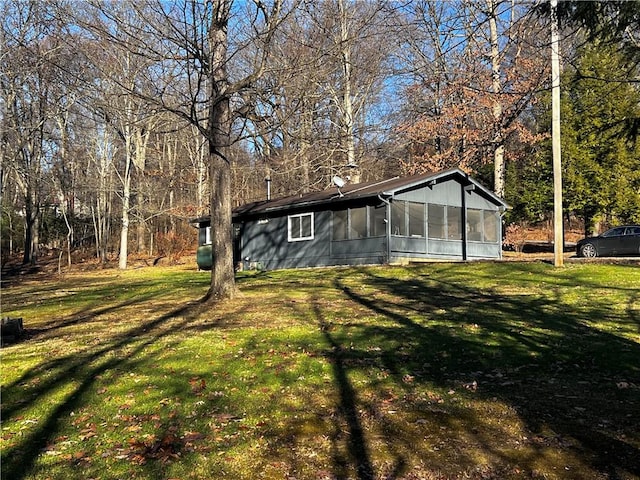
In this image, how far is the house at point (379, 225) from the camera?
65.2ft

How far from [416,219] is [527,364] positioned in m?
14.5

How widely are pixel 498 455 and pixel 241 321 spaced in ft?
19.1

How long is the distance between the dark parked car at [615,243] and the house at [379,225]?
366cm

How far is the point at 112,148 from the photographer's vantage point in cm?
3234

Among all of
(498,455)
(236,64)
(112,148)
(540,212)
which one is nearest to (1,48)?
(236,64)

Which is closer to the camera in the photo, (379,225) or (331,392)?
(331,392)

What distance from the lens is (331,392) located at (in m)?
5.52

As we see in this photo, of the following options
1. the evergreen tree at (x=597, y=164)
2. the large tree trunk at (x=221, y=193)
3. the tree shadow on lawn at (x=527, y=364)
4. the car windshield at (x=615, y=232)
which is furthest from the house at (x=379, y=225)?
the tree shadow on lawn at (x=527, y=364)

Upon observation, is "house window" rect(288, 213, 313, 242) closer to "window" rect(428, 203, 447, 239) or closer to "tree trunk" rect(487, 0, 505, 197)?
"window" rect(428, 203, 447, 239)

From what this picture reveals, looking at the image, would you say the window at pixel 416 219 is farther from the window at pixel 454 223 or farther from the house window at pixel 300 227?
the house window at pixel 300 227

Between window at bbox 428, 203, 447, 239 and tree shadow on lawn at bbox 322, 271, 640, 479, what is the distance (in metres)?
10.4

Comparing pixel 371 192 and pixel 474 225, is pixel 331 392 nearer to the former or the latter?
pixel 371 192

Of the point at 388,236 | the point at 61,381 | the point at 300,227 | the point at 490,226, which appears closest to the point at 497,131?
the point at 490,226

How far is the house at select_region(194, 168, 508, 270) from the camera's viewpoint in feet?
65.2
